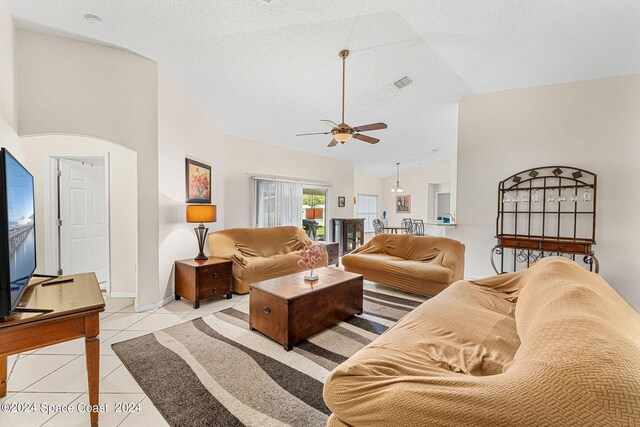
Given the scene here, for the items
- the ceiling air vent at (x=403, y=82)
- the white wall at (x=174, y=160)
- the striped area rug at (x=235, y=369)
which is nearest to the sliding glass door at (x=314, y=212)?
the white wall at (x=174, y=160)

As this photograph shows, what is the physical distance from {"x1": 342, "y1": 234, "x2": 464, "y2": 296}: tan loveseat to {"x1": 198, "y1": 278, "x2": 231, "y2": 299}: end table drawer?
1962mm

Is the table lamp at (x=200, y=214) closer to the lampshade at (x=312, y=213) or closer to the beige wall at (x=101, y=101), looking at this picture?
the beige wall at (x=101, y=101)

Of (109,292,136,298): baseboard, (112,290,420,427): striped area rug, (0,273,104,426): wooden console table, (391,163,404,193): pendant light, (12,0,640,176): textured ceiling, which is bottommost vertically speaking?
(112,290,420,427): striped area rug

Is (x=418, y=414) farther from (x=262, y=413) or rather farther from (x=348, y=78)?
(x=348, y=78)

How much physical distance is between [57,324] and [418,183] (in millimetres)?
10398

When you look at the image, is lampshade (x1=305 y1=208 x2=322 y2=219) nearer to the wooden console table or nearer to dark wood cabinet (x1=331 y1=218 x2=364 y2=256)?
dark wood cabinet (x1=331 y1=218 x2=364 y2=256)

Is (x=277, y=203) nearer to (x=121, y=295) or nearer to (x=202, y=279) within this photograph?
(x=202, y=279)

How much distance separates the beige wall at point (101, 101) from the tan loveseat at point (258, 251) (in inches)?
39.3

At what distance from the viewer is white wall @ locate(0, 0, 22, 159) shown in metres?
2.38

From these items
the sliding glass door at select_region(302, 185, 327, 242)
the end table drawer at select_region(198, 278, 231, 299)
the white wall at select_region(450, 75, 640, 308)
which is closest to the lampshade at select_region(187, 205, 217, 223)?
the end table drawer at select_region(198, 278, 231, 299)

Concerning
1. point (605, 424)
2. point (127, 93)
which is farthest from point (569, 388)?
point (127, 93)

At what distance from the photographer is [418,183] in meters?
10.3

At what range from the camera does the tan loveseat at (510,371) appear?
0.72 m

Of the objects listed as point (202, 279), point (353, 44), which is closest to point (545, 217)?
point (353, 44)
